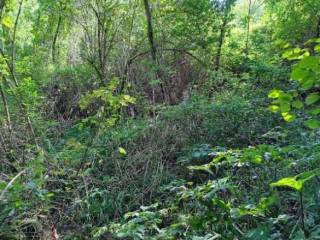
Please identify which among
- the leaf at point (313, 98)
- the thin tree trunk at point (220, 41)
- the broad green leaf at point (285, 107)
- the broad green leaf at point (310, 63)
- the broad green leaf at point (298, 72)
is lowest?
the broad green leaf at point (285, 107)

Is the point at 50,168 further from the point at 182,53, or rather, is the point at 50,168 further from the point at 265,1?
the point at 265,1

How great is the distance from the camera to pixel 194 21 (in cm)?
625

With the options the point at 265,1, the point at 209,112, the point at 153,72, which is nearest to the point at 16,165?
the point at 209,112

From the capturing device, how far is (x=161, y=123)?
496 centimetres

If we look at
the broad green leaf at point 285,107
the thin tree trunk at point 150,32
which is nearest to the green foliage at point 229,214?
the broad green leaf at point 285,107

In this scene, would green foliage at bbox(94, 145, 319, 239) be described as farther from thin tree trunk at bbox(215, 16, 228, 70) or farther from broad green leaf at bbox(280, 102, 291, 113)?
thin tree trunk at bbox(215, 16, 228, 70)

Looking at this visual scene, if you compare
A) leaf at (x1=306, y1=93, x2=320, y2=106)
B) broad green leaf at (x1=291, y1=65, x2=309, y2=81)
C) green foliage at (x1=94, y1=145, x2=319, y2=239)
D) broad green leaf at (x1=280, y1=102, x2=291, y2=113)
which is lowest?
green foliage at (x1=94, y1=145, x2=319, y2=239)

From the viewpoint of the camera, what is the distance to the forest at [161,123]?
8.18 ft

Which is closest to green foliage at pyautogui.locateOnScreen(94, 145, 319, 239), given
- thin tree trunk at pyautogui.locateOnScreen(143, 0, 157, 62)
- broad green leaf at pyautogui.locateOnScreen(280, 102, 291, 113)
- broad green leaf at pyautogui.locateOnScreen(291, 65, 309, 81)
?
broad green leaf at pyautogui.locateOnScreen(280, 102, 291, 113)

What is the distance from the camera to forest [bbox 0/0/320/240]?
2.49 m

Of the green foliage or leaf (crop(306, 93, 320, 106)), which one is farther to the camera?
the green foliage

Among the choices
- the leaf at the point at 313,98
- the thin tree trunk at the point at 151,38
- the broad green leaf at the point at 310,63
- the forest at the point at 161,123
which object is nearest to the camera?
the broad green leaf at the point at 310,63

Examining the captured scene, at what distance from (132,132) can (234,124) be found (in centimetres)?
128

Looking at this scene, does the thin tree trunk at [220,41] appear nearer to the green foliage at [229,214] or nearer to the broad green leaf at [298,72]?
the green foliage at [229,214]
